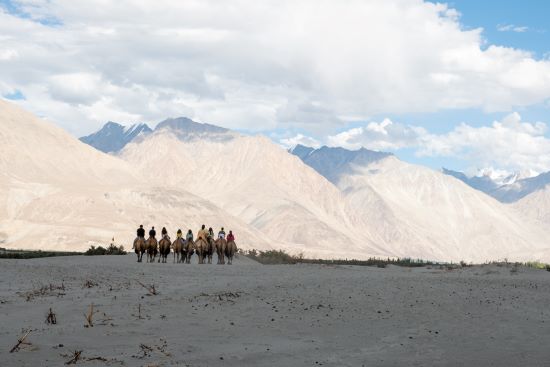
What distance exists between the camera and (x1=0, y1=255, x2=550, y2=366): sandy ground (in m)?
11.4

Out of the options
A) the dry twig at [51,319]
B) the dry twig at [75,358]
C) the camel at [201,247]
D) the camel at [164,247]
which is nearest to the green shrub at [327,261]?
the camel at [201,247]

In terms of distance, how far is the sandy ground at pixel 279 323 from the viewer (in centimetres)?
1138

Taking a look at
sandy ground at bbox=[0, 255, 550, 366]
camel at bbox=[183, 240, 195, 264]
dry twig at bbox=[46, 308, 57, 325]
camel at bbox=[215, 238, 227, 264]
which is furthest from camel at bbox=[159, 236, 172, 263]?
dry twig at bbox=[46, 308, 57, 325]

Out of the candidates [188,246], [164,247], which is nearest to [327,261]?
[188,246]

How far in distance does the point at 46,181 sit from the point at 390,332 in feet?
521

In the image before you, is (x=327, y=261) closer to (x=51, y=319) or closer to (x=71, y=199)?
(x=51, y=319)

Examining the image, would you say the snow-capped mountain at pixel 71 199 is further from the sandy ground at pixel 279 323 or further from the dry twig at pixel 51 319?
the dry twig at pixel 51 319

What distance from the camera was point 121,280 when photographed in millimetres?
20516

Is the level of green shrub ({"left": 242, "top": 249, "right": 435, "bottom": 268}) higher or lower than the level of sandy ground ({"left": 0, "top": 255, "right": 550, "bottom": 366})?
higher

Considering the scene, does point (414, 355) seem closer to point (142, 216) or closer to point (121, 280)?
point (121, 280)

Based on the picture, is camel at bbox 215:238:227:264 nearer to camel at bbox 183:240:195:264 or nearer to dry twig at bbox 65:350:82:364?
camel at bbox 183:240:195:264

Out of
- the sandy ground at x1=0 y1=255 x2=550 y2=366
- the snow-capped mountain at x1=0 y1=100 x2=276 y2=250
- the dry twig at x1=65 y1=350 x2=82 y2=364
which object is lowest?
the dry twig at x1=65 y1=350 x2=82 y2=364

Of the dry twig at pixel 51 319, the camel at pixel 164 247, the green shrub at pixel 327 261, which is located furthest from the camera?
the green shrub at pixel 327 261

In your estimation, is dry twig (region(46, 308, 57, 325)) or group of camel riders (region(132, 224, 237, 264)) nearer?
dry twig (region(46, 308, 57, 325))
